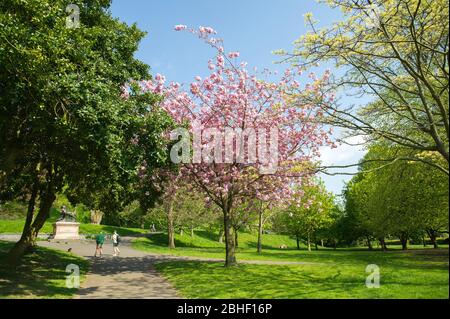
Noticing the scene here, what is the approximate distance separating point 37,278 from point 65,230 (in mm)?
23656

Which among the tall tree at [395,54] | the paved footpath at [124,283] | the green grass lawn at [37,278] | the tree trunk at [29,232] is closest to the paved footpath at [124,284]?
the paved footpath at [124,283]

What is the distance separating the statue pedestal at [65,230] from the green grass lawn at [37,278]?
15.3 meters

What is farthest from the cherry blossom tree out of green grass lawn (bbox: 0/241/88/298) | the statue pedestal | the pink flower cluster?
the statue pedestal

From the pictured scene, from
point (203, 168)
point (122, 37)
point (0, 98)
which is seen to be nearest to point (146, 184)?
point (203, 168)

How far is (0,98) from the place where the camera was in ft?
35.5

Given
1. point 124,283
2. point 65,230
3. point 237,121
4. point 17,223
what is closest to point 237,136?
point 237,121

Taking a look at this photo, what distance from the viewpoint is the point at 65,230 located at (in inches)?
1442

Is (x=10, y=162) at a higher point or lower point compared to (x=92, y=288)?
higher

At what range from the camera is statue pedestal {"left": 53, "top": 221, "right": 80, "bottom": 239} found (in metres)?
36.1

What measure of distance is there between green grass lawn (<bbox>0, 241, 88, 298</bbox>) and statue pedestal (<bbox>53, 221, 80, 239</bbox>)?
15331 millimetres

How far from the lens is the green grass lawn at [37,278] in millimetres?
11828

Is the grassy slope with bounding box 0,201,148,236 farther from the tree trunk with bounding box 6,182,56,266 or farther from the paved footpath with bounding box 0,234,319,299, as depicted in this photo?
the paved footpath with bounding box 0,234,319,299

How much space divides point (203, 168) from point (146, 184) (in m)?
3.15
